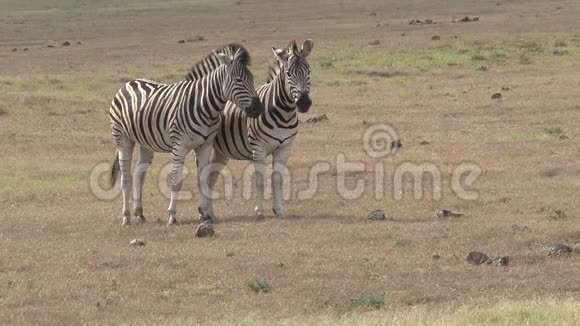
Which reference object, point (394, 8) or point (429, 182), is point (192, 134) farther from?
point (394, 8)

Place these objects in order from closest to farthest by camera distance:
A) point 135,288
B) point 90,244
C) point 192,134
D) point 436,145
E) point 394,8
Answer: point 135,288 < point 90,244 < point 192,134 < point 436,145 < point 394,8

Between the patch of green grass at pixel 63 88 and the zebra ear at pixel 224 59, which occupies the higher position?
the patch of green grass at pixel 63 88

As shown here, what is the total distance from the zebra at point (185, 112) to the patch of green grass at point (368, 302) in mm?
4197

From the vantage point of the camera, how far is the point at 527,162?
17.9m

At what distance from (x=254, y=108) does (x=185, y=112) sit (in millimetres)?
903

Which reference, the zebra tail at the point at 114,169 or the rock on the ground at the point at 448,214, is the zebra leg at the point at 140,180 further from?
the rock on the ground at the point at 448,214

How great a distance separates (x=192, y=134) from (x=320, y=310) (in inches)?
180

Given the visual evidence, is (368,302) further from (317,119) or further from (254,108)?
(317,119)

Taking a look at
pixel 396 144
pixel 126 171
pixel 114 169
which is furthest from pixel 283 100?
pixel 396 144

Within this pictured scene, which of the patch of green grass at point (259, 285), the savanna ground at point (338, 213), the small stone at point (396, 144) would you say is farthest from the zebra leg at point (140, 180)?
the small stone at point (396, 144)

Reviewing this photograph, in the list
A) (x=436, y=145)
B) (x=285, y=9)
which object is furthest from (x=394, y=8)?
(x=436, y=145)

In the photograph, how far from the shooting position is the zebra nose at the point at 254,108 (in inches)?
535

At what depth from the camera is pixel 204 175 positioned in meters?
14.1

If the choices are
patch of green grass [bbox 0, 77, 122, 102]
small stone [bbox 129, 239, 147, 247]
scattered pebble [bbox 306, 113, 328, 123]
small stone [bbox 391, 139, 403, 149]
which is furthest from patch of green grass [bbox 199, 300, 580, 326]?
patch of green grass [bbox 0, 77, 122, 102]
